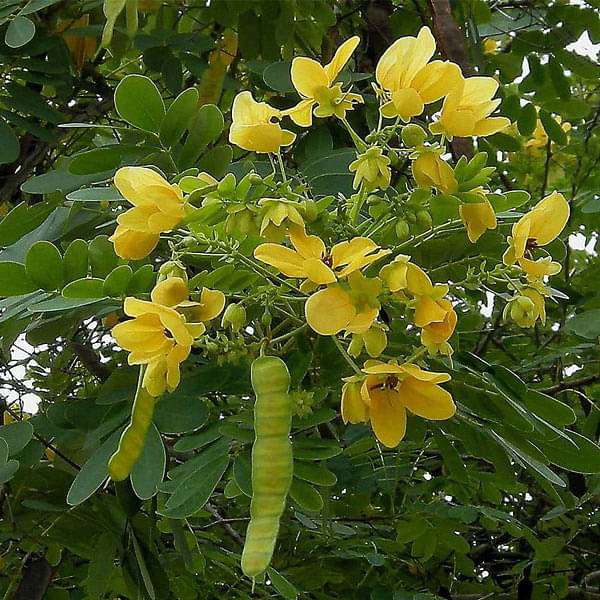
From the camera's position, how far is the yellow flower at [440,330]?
68 centimetres

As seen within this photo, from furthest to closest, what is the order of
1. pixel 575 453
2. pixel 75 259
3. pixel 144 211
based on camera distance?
pixel 575 453 < pixel 75 259 < pixel 144 211

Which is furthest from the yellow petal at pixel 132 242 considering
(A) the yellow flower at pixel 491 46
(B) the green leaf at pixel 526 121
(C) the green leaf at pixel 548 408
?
(A) the yellow flower at pixel 491 46

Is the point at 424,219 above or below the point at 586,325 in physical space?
above

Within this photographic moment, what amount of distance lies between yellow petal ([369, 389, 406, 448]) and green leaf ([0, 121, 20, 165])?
2.40ft

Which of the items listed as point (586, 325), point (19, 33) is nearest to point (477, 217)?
point (586, 325)

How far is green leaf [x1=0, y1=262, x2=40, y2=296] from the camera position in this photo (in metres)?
0.80

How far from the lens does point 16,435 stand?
3.28 ft

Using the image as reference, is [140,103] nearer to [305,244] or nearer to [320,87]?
[320,87]

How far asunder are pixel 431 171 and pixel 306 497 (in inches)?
14.1

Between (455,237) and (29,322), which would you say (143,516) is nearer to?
(29,322)

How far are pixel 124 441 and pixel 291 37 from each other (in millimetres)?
866

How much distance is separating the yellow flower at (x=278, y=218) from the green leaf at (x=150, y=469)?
310mm

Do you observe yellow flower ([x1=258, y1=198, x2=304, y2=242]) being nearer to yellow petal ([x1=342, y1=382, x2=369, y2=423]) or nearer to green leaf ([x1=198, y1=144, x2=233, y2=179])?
yellow petal ([x1=342, y1=382, x2=369, y2=423])

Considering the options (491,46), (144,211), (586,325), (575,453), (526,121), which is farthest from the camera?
(491,46)
